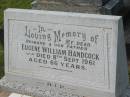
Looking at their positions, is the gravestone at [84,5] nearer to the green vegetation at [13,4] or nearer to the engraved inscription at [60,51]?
the green vegetation at [13,4]

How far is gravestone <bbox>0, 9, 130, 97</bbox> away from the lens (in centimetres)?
536

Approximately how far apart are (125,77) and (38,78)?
125 centimetres

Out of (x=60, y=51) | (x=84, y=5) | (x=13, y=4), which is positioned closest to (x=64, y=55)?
(x=60, y=51)

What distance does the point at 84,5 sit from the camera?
8.43m

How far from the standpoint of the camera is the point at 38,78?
591cm

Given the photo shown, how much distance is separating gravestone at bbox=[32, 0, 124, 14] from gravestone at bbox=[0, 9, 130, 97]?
8.86 feet

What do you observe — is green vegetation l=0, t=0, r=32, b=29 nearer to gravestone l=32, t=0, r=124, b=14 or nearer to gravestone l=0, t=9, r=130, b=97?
gravestone l=32, t=0, r=124, b=14

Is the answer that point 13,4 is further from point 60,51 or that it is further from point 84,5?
point 60,51

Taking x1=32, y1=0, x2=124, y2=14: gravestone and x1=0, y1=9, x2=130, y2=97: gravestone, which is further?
x1=32, y1=0, x2=124, y2=14: gravestone

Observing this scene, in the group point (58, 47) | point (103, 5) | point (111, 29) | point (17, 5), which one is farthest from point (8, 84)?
point (17, 5)

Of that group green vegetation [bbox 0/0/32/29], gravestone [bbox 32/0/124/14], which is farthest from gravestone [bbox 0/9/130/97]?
green vegetation [bbox 0/0/32/29]

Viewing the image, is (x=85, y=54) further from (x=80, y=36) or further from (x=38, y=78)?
(x=38, y=78)

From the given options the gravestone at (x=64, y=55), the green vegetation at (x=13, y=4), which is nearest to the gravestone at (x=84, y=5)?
the green vegetation at (x=13, y=4)

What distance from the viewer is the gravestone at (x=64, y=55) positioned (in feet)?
17.6
